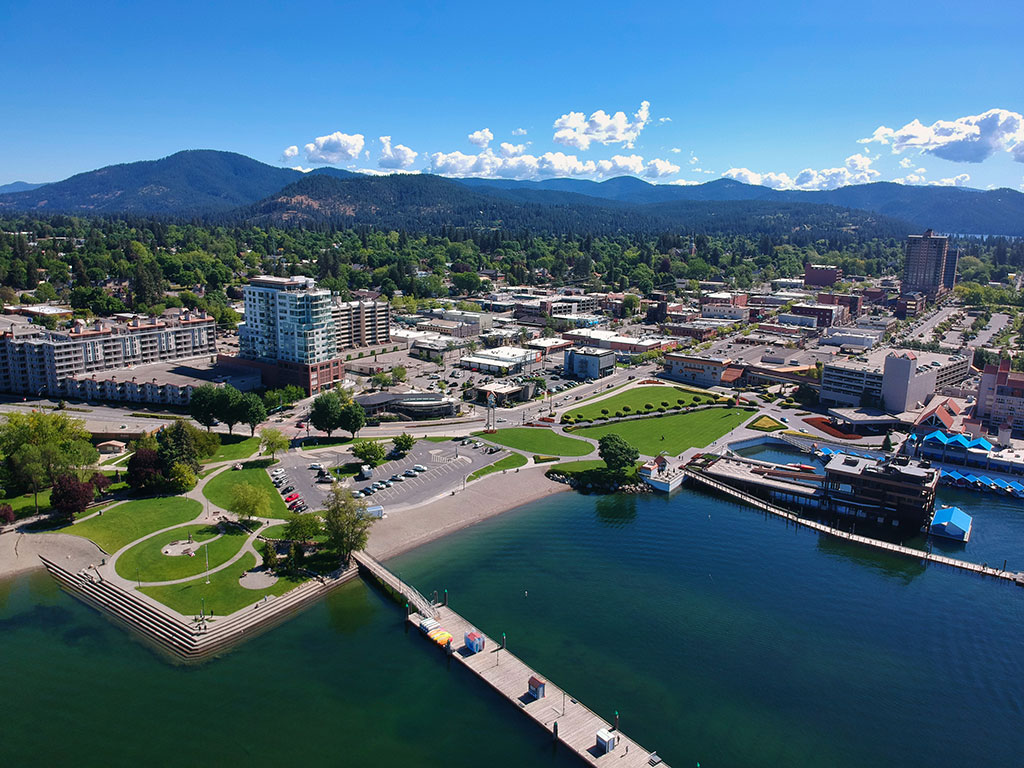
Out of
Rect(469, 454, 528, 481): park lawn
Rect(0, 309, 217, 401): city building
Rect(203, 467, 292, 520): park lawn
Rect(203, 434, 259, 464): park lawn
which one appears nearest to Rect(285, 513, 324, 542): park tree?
Rect(203, 467, 292, 520): park lawn

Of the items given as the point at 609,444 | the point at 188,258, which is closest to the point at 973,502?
the point at 609,444

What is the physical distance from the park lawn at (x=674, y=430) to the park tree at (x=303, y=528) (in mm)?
29959

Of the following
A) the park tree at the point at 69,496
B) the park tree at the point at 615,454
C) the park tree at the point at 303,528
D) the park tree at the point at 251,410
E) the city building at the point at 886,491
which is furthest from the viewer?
the park tree at the point at 251,410

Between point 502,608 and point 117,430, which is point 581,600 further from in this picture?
point 117,430

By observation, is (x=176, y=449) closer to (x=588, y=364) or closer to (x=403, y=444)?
(x=403, y=444)

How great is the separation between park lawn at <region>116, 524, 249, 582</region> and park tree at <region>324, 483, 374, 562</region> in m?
5.75

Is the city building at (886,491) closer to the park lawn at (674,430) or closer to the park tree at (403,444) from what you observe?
the park lawn at (674,430)

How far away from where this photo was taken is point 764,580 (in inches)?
1626

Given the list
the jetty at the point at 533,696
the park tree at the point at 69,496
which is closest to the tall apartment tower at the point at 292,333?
the park tree at the point at 69,496

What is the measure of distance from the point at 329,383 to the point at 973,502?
5908cm

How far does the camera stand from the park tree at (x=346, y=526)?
132 feet

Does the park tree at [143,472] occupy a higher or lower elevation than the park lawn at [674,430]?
higher

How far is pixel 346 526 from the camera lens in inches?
1587

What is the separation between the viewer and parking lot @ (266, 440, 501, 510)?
1954 inches
